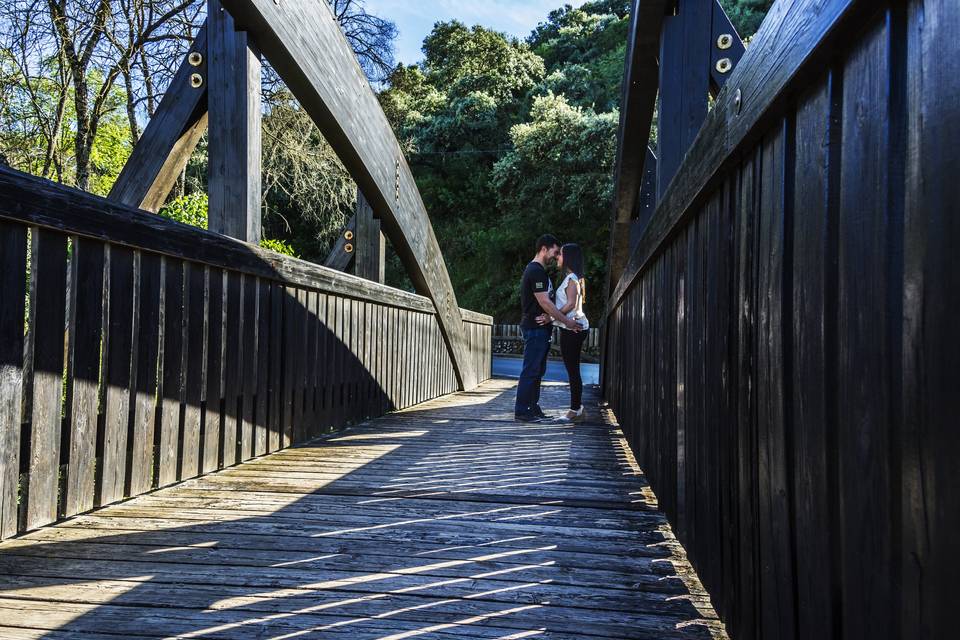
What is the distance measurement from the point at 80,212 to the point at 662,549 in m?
2.29

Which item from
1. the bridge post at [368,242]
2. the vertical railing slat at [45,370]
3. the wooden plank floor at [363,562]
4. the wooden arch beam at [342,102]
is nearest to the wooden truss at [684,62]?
the wooden plank floor at [363,562]

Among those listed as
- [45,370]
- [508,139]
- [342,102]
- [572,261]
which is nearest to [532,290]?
[572,261]

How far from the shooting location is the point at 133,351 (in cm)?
266

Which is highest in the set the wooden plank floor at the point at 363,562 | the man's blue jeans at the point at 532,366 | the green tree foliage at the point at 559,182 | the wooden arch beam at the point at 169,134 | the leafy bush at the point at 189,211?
the green tree foliage at the point at 559,182

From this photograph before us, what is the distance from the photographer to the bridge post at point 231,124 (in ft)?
11.6

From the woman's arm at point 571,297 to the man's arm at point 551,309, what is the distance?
18 centimetres

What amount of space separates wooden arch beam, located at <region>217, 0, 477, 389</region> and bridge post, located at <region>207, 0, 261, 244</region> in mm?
153

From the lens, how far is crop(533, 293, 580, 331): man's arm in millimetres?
5602

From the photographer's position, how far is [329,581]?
6.27 feet

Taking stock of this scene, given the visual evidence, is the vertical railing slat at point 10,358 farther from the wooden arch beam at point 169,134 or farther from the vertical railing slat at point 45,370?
the wooden arch beam at point 169,134

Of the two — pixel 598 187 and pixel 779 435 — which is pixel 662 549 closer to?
pixel 779 435

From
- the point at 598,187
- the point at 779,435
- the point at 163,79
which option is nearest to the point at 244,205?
the point at 779,435

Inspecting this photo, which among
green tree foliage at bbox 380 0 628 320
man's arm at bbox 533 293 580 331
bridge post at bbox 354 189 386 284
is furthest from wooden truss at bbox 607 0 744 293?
green tree foliage at bbox 380 0 628 320

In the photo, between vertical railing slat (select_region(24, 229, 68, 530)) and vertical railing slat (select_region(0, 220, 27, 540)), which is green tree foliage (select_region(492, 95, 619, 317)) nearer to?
vertical railing slat (select_region(24, 229, 68, 530))
